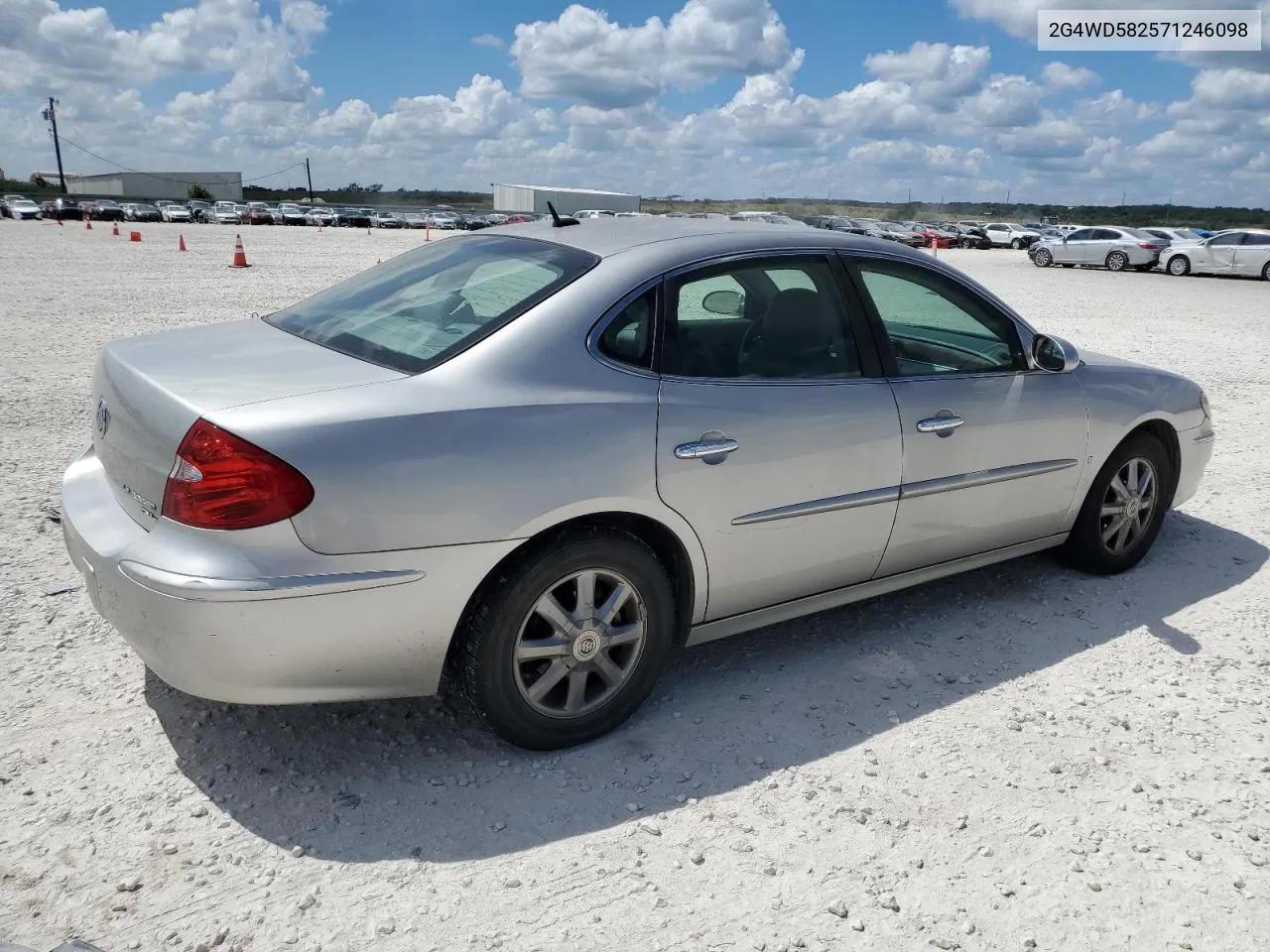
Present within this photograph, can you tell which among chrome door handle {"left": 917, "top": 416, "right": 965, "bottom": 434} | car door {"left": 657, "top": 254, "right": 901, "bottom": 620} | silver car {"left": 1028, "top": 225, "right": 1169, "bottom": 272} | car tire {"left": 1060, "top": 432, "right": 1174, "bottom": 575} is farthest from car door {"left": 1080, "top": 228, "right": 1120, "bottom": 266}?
car door {"left": 657, "top": 254, "right": 901, "bottom": 620}

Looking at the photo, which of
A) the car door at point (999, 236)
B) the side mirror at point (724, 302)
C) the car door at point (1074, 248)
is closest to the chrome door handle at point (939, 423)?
A: the side mirror at point (724, 302)

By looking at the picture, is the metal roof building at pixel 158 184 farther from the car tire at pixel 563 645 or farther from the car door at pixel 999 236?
the car tire at pixel 563 645

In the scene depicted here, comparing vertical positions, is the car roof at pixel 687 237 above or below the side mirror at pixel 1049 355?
above

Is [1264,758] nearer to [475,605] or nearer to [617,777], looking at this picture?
[617,777]

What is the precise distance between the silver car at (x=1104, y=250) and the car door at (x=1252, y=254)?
2317mm

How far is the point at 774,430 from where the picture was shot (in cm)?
330

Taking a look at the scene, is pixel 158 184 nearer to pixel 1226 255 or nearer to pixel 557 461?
pixel 1226 255

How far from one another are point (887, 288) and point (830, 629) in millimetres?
1391

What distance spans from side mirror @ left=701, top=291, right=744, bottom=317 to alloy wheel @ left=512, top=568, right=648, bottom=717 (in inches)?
44.0

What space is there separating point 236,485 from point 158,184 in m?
113

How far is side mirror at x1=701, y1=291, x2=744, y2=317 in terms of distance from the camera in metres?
3.62

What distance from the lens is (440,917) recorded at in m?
2.41

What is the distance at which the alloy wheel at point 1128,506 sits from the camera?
15.1 ft

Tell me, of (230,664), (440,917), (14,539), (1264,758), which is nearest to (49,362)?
(14,539)
